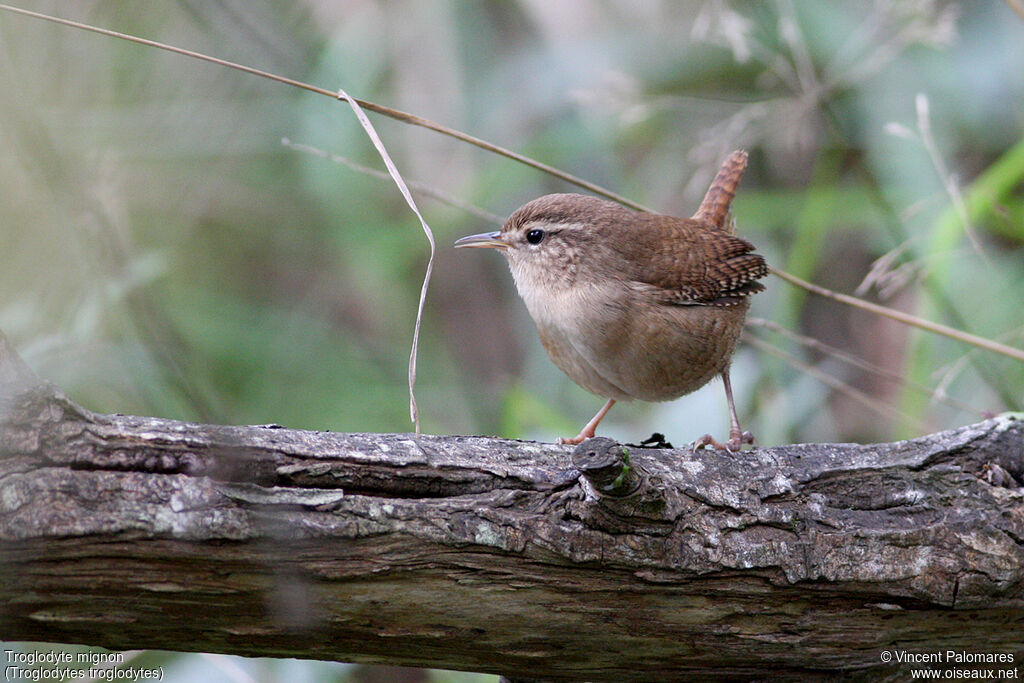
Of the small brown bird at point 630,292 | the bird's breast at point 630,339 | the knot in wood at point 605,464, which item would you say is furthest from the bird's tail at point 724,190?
the knot in wood at point 605,464

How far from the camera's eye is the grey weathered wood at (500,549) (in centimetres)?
172

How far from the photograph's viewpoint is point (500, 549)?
194cm

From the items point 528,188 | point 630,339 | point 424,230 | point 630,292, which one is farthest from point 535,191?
point 424,230

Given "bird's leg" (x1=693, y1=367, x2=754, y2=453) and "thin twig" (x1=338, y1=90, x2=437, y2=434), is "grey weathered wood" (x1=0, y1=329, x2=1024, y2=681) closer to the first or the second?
"thin twig" (x1=338, y1=90, x2=437, y2=434)

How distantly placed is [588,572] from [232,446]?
3.78ft

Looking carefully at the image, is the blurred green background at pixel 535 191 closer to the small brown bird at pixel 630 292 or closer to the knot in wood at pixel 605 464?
the small brown bird at pixel 630 292

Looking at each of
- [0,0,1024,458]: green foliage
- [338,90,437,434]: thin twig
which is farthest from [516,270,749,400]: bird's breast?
[338,90,437,434]: thin twig

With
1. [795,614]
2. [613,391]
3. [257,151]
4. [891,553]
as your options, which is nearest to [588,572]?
[795,614]

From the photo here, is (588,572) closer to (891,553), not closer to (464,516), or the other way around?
(464,516)

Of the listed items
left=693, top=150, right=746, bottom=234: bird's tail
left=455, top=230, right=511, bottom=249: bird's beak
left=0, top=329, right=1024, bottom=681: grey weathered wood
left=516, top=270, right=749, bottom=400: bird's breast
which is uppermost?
left=693, top=150, right=746, bottom=234: bird's tail

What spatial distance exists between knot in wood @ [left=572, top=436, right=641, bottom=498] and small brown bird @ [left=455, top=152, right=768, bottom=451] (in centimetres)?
105

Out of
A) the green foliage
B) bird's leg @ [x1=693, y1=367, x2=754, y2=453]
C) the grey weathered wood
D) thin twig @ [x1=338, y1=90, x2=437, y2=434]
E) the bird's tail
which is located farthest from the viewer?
the bird's tail

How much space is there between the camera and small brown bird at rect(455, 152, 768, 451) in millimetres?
3158

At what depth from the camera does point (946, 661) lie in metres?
2.15
